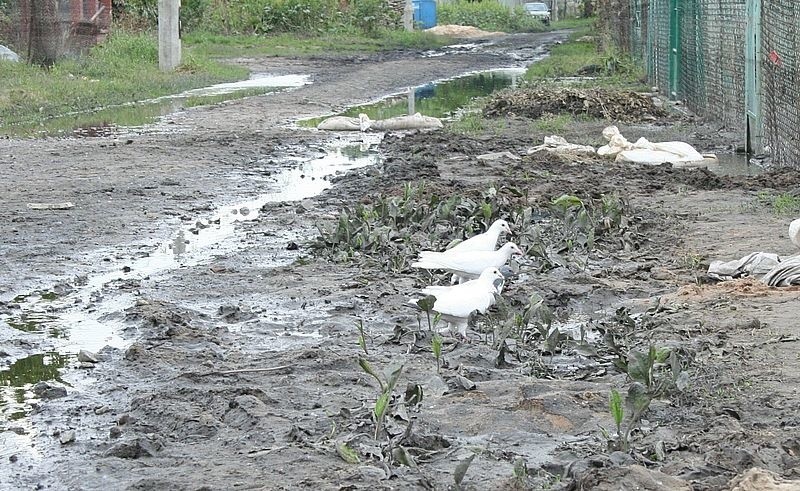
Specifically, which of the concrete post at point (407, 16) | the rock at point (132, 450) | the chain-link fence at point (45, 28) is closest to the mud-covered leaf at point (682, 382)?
the rock at point (132, 450)

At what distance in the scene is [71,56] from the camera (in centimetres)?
2408

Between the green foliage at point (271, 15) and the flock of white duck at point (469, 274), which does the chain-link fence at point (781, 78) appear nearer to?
the flock of white duck at point (469, 274)

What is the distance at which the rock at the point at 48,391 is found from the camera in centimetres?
516

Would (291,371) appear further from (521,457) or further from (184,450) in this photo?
(521,457)

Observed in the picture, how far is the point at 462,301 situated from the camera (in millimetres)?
5793

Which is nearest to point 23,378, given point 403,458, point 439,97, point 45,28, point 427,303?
point 427,303

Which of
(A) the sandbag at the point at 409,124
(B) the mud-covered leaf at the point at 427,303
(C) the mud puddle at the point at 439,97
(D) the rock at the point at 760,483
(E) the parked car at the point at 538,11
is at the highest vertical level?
(E) the parked car at the point at 538,11

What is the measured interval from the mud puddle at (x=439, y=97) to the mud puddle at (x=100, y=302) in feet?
25.4

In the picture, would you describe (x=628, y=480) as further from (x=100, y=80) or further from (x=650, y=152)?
(x=100, y=80)

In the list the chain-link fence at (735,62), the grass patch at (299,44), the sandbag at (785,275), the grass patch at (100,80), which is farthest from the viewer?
the grass patch at (299,44)

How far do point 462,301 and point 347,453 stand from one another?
1.70 meters

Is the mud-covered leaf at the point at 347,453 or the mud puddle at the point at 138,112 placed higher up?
the mud-covered leaf at the point at 347,453

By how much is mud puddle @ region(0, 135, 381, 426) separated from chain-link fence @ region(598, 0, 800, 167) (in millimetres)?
4235

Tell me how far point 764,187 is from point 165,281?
209 inches
